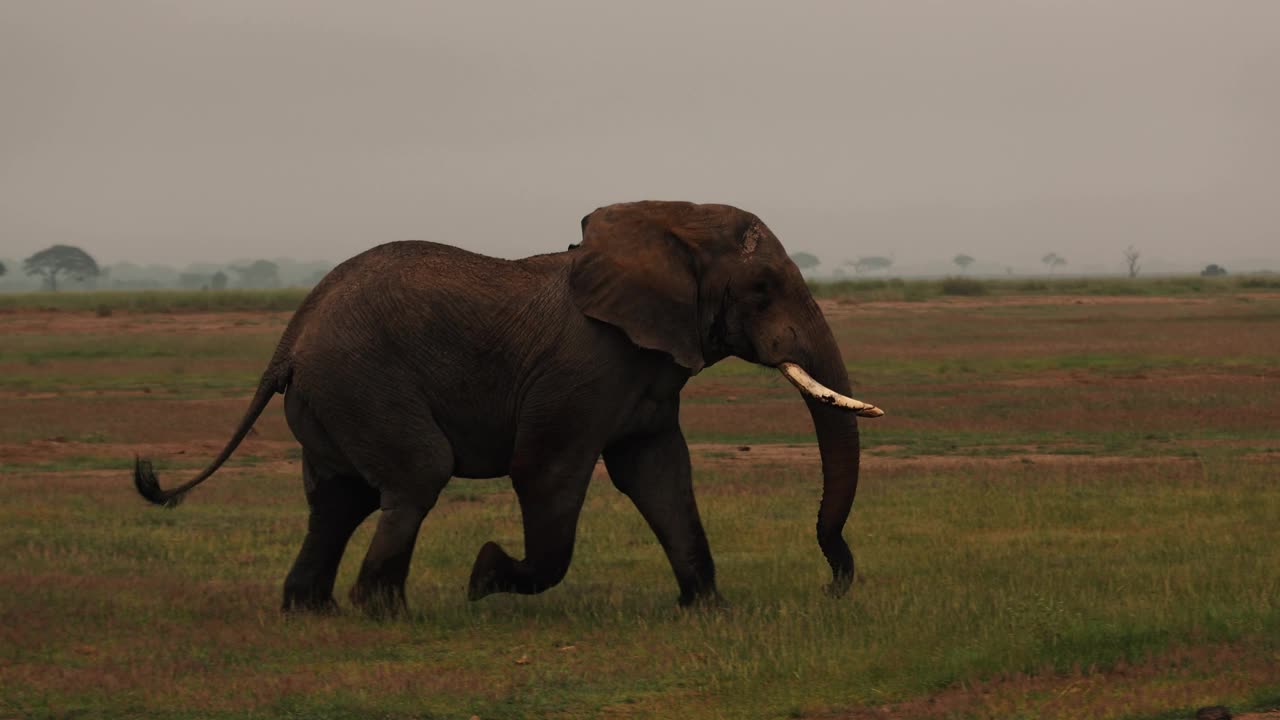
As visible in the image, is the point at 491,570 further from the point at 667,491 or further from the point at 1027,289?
the point at 1027,289

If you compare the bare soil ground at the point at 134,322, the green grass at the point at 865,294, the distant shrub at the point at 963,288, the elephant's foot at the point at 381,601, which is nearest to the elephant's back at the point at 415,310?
the elephant's foot at the point at 381,601

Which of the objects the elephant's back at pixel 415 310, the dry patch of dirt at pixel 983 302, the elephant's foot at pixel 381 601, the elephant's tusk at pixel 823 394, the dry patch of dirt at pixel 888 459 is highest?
the elephant's back at pixel 415 310

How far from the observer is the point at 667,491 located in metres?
11.0

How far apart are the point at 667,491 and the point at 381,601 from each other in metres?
1.94

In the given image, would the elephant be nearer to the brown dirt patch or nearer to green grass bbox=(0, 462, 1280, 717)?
green grass bbox=(0, 462, 1280, 717)

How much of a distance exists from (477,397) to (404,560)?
3.65 ft

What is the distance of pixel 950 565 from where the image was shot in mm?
12680

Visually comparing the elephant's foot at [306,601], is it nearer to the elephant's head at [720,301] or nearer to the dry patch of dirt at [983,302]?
the elephant's head at [720,301]

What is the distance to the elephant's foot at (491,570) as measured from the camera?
35.1 ft

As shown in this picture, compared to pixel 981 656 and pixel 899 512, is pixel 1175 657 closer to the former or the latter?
pixel 981 656

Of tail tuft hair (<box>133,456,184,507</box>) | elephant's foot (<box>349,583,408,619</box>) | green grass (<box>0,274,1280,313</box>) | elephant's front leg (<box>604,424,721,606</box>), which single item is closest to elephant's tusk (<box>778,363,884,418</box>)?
elephant's front leg (<box>604,424,721,606</box>)

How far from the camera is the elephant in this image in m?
10.5

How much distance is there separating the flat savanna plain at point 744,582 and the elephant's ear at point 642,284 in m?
1.75

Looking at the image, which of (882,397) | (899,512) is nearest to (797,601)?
(899,512)
